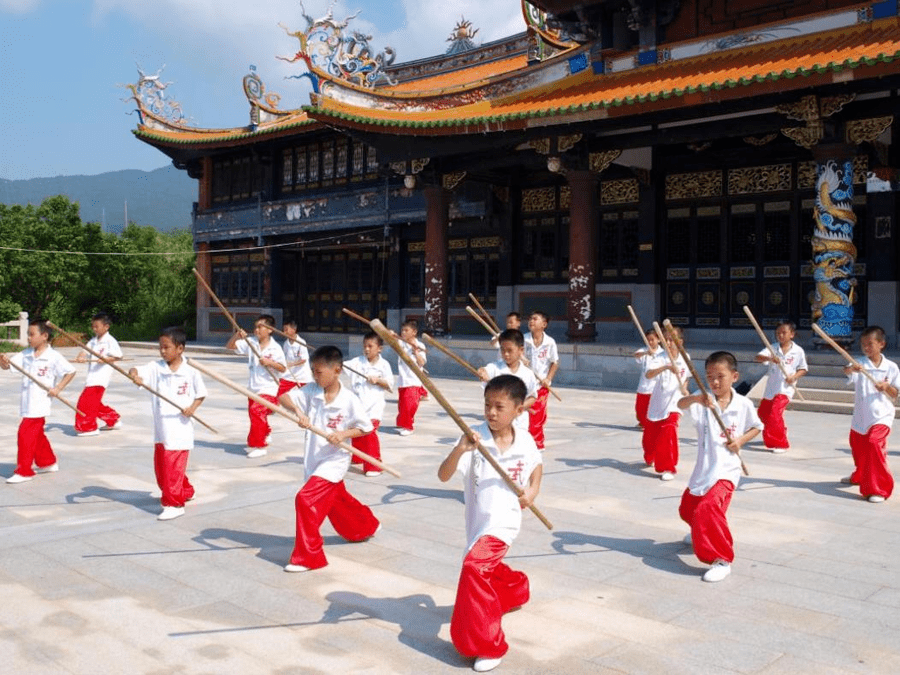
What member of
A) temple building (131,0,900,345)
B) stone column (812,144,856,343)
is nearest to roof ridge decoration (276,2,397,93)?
temple building (131,0,900,345)

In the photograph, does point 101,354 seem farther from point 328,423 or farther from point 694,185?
point 694,185

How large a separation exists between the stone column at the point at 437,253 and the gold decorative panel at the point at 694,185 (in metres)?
4.36

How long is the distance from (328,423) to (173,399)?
170 cm

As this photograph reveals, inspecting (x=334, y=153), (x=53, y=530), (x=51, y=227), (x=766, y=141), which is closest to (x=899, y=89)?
(x=766, y=141)

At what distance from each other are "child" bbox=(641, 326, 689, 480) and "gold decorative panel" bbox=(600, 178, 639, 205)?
31.0 ft

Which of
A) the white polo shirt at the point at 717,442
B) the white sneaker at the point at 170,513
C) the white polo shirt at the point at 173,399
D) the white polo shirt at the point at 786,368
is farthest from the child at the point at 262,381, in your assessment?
the white polo shirt at the point at 786,368

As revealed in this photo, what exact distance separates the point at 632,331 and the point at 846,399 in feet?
18.8

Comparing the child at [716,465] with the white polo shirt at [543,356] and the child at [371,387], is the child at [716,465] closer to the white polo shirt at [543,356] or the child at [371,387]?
the child at [371,387]

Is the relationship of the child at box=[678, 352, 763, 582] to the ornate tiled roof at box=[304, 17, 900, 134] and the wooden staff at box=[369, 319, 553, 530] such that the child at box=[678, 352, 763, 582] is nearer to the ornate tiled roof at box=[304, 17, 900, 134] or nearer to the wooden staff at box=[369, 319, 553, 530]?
the wooden staff at box=[369, 319, 553, 530]

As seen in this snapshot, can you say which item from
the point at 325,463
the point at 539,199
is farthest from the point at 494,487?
the point at 539,199

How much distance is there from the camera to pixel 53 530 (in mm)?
5703

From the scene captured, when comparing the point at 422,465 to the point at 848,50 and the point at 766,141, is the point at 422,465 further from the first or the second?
the point at 766,141

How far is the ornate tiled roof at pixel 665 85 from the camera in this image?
449 inches

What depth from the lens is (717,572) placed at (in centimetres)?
464
